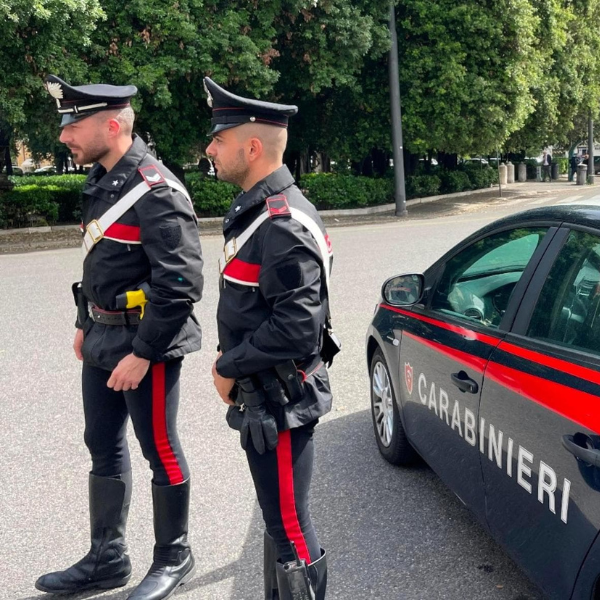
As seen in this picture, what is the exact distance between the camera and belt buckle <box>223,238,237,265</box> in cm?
239

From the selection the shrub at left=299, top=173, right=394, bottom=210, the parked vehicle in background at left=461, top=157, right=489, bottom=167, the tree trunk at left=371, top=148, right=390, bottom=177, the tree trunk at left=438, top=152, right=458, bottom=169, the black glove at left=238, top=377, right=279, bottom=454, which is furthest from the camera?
the parked vehicle in background at left=461, top=157, right=489, bottom=167

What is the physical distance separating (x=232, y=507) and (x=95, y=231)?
168 centimetres

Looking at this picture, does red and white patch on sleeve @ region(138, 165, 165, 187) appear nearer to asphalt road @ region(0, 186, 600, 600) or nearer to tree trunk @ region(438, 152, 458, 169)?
asphalt road @ region(0, 186, 600, 600)

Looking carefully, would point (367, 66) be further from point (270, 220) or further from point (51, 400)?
point (270, 220)

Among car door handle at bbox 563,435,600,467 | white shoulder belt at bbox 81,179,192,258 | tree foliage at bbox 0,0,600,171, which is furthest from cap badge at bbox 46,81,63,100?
tree foliage at bbox 0,0,600,171

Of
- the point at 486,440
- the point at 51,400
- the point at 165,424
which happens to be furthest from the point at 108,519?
the point at 51,400

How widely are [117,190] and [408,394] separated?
67.8 inches

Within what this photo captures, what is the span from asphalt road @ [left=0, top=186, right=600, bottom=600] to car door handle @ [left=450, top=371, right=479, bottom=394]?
80cm

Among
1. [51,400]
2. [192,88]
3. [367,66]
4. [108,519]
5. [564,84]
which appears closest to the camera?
[108,519]

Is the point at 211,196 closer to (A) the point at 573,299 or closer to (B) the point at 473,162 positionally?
(B) the point at 473,162

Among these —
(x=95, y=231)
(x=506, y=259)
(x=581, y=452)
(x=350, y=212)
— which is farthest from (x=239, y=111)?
(x=350, y=212)

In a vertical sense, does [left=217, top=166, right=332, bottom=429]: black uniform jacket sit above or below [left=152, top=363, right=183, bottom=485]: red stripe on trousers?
above

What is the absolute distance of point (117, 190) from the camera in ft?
9.33

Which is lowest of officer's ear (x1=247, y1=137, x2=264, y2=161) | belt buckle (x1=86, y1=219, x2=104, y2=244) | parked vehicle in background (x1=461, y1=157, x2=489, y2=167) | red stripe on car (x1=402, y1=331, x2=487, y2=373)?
red stripe on car (x1=402, y1=331, x2=487, y2=373)
